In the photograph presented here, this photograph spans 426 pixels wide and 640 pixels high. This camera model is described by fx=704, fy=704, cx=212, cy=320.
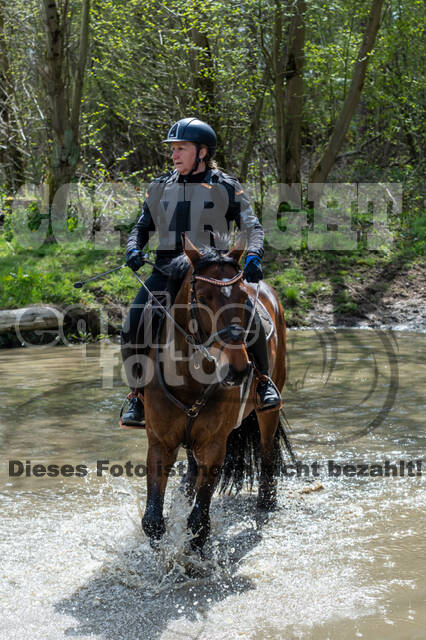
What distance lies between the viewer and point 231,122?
59.8 feet

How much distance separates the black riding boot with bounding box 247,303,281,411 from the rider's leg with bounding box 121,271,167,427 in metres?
0.67

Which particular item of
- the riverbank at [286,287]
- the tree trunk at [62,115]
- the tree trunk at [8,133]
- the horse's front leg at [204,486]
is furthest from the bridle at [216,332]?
the tree trunk at [8,133]

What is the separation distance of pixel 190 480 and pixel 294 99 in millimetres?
14181

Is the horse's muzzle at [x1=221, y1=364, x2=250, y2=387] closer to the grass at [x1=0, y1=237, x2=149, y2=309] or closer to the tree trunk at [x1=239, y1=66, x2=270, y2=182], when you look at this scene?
the grass at [x1=0, y1=237, x2=149, y2=309]

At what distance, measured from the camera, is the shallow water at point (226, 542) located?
11.7ft

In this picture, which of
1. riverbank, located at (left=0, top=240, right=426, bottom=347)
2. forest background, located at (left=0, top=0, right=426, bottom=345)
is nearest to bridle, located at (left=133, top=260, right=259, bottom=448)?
riverbank, located at (left=0, top=240, right=426, bottom=347)

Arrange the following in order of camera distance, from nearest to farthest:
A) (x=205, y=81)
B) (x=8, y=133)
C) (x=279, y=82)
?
(x=279, y=82) < (x=205, y=81) < (x=8, y=133)

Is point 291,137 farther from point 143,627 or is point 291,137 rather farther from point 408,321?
point 143,627

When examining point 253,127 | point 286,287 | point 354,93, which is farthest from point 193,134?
point 253,127

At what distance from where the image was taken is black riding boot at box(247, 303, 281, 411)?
15.1 feet

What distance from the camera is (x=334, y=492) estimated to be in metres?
5.54

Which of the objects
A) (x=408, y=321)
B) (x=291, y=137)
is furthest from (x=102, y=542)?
(x=291, y=137)

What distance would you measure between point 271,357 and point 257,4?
1195 cm

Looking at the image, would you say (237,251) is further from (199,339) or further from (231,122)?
(231,122)
